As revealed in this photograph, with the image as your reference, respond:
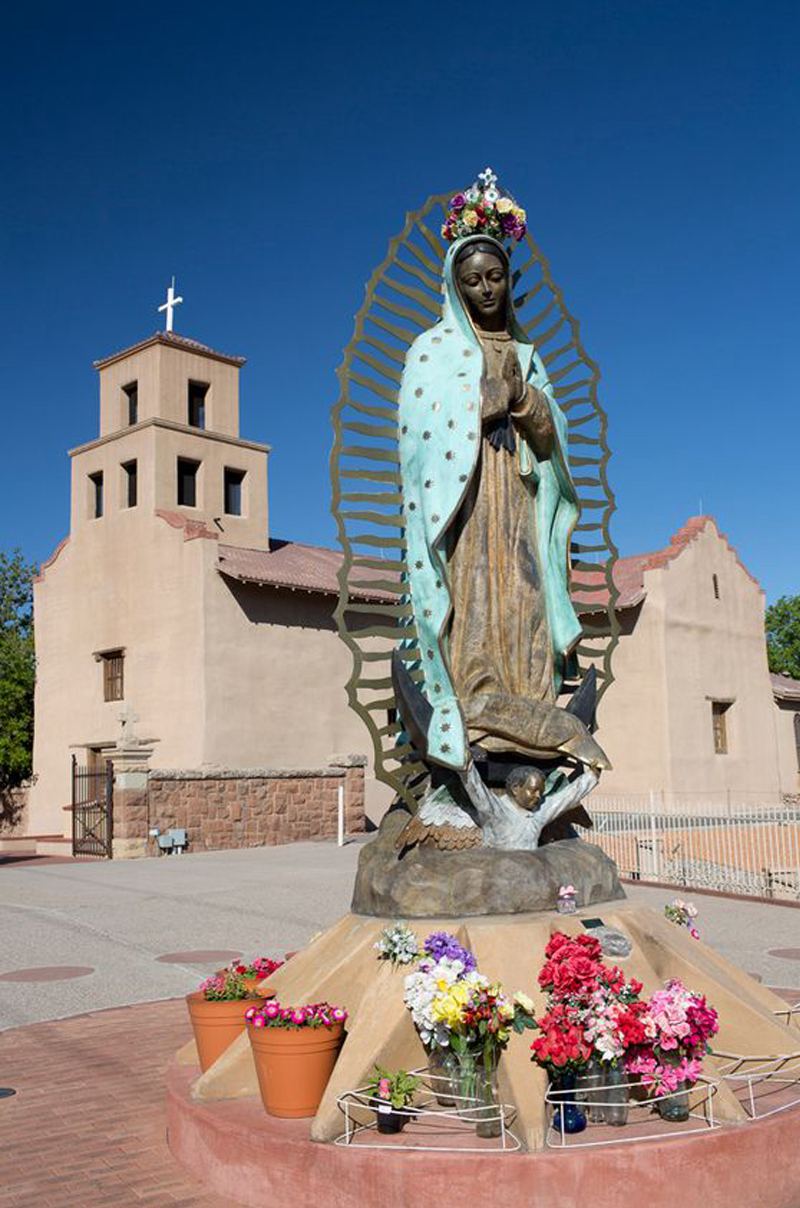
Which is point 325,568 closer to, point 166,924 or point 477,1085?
point 166,924

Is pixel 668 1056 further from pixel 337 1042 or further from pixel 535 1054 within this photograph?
pixel 337 1042

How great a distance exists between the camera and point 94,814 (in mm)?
24391

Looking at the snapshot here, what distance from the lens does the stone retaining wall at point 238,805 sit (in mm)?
22719

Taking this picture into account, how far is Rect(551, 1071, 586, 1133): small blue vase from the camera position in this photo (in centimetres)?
475

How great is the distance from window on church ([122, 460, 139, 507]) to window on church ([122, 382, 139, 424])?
51.0 inches

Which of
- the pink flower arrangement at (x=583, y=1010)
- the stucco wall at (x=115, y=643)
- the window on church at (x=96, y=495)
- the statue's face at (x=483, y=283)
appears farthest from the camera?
the window on church at (x=96, y=495)

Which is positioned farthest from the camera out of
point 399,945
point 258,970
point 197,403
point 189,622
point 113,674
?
point 197,403

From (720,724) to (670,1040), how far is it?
29008mm

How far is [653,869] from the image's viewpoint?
17.5 metres

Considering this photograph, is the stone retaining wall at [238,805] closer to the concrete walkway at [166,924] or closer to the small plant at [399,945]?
the concrete walkway at [166,924]

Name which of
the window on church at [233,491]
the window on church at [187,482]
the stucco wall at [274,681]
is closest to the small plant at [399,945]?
the stucco wall at [274,681]

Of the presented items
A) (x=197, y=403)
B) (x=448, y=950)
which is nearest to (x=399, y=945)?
(x=448, y=950)

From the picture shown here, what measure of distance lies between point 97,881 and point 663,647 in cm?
1717

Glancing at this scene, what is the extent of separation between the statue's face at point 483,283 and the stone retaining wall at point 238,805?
17532mm
